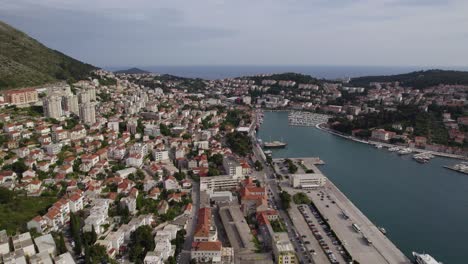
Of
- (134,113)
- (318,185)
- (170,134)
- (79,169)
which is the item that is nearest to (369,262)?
(318,185)

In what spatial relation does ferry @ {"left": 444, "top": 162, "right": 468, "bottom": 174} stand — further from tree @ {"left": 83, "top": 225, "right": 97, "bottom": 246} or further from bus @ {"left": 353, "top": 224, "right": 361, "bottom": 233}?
tree @ {"left": 83, "top": 225, "right": 97, "bottom": 246}

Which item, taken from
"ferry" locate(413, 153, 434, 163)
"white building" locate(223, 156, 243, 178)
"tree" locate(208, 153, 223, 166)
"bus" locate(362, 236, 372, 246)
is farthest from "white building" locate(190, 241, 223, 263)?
"ferry" locate(413, 153, 434, 163)

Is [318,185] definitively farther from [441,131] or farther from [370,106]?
[370,106]

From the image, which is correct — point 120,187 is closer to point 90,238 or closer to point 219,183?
point 90,238

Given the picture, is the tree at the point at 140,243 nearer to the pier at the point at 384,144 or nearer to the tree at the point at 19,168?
Result: the tree at the point at 19,168

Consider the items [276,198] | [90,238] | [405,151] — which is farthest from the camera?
[405,151]

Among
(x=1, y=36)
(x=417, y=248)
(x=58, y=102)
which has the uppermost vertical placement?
(x=1, y=36)

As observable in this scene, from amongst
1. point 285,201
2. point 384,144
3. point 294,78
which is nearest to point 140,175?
point 285,201
